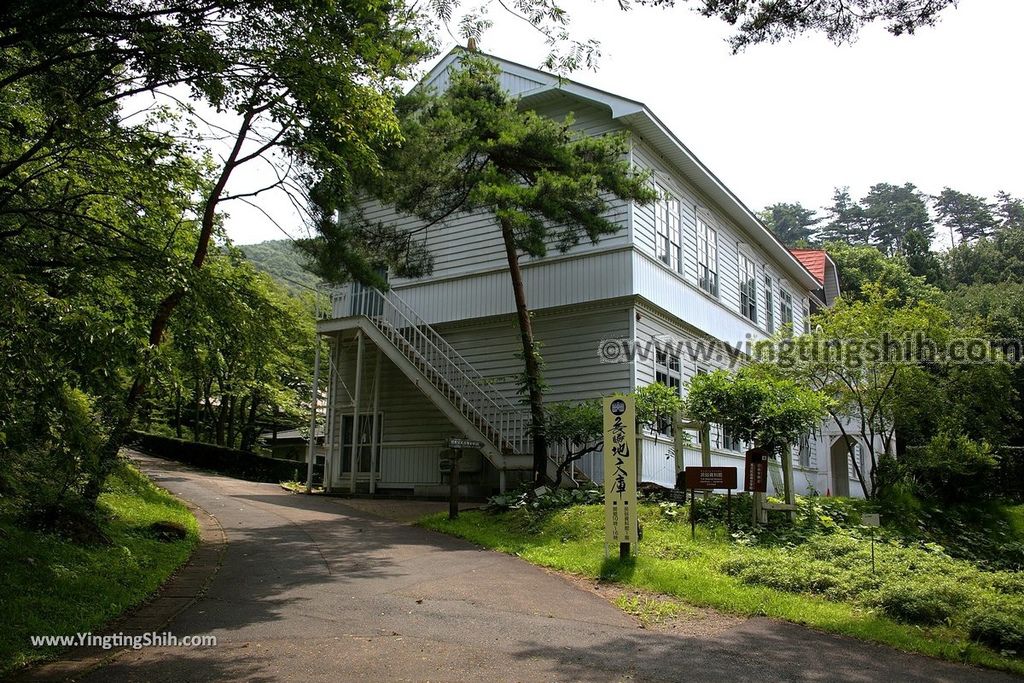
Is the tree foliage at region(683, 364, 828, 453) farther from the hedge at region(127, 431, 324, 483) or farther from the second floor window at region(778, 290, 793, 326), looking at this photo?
the hedge at region(127, 431, 324, 483)

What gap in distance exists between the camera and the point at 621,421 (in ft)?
36.0

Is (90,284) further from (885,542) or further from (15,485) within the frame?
(885,542)

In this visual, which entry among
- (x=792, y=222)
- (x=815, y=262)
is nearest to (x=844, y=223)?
(x=792, y=222)

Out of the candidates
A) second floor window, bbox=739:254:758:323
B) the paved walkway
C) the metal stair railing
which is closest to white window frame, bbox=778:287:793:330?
second floor window, bbox=739:254:758:323

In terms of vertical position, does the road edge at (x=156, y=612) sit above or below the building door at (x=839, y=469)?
below

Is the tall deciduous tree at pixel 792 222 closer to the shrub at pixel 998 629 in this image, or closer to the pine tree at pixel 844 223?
the pine tree at pixel 844 223

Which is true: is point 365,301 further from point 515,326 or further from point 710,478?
point 710,478

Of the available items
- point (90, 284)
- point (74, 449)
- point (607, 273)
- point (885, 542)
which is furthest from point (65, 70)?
point (885, 542)

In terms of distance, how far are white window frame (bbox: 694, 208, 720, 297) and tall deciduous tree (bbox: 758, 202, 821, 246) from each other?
2662 inches

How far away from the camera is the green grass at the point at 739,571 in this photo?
7.65 metres

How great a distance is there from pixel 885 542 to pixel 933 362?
7175mm

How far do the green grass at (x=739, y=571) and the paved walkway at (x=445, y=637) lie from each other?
42 cm

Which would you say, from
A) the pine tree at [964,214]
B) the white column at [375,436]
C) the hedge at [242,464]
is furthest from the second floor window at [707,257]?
the pine tree at [964,214]

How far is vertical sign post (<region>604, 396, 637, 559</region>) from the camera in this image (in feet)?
34.9
